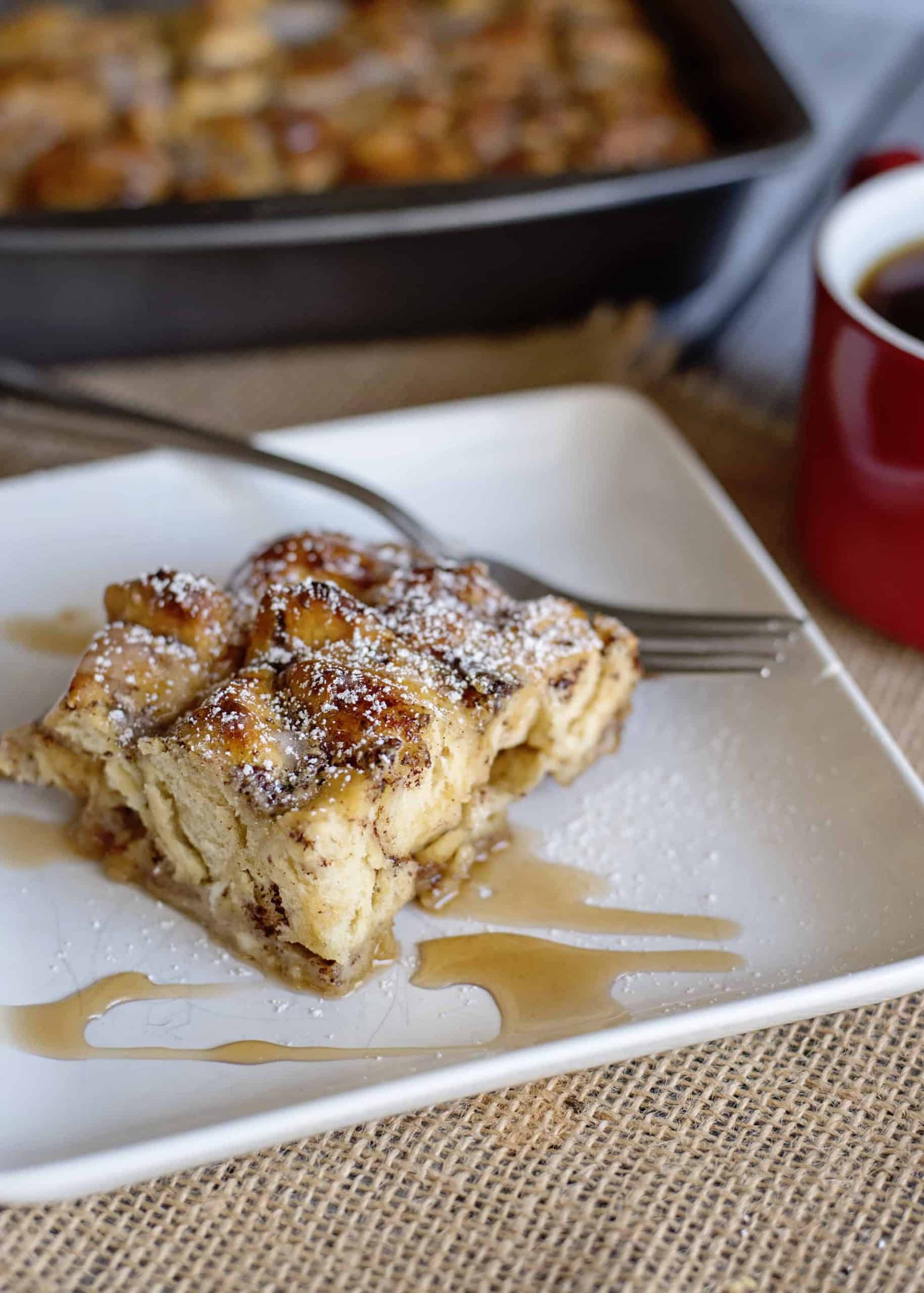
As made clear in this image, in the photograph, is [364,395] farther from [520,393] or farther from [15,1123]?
[15,1123]

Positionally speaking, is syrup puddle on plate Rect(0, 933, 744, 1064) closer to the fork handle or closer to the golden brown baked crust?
the fork handle

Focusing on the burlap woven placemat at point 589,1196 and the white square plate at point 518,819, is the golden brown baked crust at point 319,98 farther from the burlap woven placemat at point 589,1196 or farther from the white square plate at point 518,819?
the burlap woven placemat at point 589,1196

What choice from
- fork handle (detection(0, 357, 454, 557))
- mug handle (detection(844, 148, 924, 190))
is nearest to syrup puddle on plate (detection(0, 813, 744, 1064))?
fork handle (detection(0, 357, 454, 557))

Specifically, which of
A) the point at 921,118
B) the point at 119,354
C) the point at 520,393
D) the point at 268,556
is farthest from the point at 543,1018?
the point at 921,118

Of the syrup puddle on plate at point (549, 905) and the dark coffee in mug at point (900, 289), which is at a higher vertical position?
Answer: the dark coffee in mug at point (900, 289)

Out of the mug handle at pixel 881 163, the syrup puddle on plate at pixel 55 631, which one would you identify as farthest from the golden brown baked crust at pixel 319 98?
the syrup puddle on plate at pixel 55 631

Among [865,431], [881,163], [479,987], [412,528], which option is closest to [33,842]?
[479,987]
